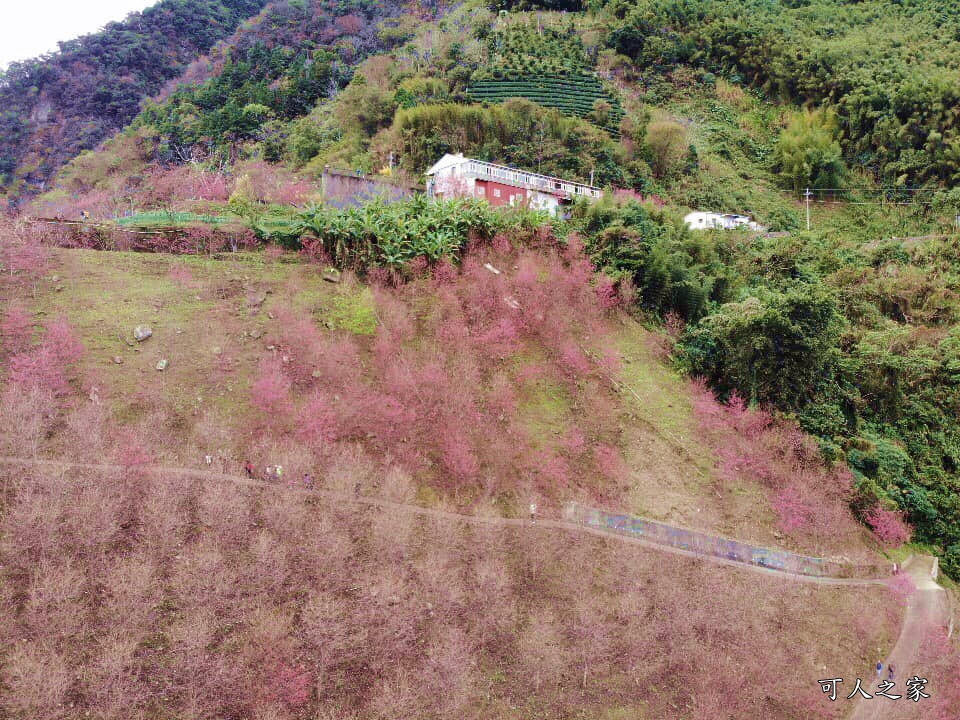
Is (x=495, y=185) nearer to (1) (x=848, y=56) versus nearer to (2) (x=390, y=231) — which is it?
(2) (x=390, y=231)

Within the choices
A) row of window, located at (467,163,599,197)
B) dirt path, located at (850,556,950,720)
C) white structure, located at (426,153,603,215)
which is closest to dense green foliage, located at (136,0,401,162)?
white structure, located at (426,153,603,215)

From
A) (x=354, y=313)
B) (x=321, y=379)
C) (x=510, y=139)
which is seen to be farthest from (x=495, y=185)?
(x=321, y=379)

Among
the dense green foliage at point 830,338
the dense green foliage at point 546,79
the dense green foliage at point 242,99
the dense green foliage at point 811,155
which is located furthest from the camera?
the dense green foliage at point 242,99

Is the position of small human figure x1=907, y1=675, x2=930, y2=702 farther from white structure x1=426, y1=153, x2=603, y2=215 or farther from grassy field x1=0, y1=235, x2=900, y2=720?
white structure x1=426, y1=153, x2=603, y2=215

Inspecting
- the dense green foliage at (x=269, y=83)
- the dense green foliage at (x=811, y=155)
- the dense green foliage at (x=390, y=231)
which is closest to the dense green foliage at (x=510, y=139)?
the dense green foliage at (x=269, y=83)

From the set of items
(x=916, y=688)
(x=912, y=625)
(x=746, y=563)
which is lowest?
(x=912, y=625)

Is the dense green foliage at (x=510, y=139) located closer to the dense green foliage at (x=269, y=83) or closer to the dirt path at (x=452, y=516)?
the dense green foliage at (x=269, y=83)

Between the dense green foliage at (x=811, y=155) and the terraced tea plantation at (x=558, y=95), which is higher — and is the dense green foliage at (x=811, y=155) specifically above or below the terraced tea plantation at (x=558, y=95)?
below
